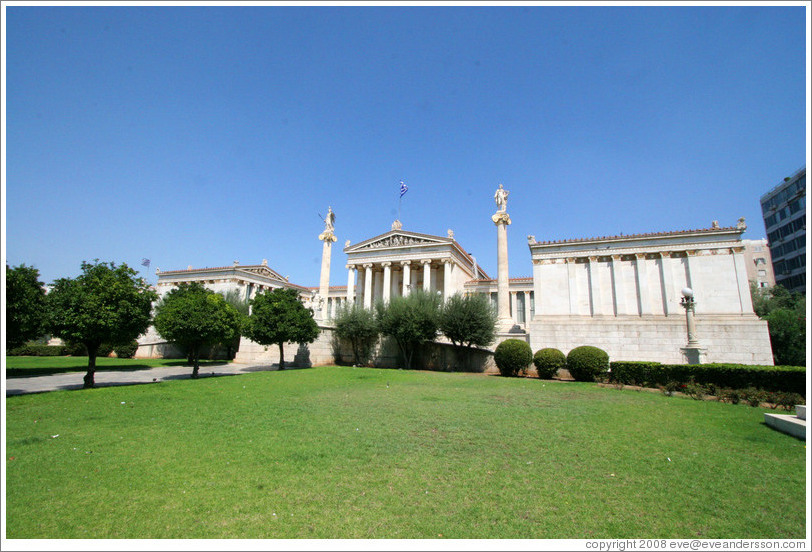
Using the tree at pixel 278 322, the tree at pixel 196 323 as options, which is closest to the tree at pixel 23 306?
the tree at pixel 196 323

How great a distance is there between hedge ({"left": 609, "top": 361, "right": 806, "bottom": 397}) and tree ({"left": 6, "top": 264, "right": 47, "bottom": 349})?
85.6ft

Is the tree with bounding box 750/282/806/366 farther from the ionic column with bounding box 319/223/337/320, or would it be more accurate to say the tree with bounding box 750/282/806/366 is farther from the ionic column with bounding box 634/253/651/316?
the ionic column with bounding box 319/223/337/320

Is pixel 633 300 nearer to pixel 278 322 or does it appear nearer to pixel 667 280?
pixel 667 280

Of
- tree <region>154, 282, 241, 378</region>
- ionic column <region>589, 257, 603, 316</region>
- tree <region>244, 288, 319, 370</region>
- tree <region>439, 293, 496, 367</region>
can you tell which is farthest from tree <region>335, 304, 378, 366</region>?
ionic column <region>589, 257, 603, 316</region>

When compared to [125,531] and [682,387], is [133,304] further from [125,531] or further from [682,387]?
[682,387]

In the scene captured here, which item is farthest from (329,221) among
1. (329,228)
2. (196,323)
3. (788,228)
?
(788,228)

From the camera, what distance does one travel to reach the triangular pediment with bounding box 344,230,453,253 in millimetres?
48312

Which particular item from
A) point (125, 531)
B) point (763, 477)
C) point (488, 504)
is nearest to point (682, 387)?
point (763, 477)

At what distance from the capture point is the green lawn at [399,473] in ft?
15.2

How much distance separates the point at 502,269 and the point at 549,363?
1299 cm

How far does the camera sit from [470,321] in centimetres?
2878

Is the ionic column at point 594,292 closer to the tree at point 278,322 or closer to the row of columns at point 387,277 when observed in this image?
the row of columns at point 387,277

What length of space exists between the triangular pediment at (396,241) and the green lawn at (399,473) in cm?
3723

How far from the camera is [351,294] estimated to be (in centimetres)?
5044
